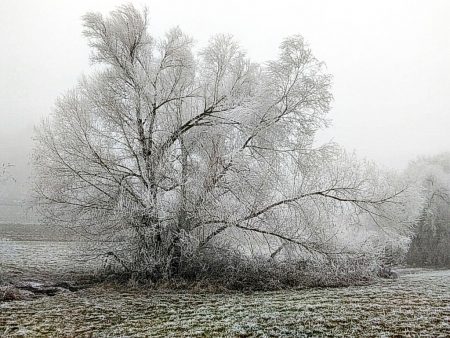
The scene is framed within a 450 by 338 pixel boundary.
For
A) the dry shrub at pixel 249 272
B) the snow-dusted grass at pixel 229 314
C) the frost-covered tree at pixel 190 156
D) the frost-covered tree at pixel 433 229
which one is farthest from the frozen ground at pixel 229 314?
the frost-covered tree at pixel 433 229

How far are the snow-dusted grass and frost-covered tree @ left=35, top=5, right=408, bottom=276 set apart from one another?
8.69 ft

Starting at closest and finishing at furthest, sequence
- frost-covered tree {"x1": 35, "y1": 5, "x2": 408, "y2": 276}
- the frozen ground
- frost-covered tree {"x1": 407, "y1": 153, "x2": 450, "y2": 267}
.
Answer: the frozen ground, frost-covered tree {"x1": 35, "y1": 5, "x2": 408, "y2": 276}, frost-covered tree {"x1": 407, "y1": 153, "x2": 450, "y2": 267}

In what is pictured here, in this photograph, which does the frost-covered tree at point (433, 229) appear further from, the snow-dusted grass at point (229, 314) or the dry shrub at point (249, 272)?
the snow-dusted grass at point (229, 314)

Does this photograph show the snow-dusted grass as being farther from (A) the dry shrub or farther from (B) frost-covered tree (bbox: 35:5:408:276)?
(B) frost-covered tree (bbox: 35:5:408:276)

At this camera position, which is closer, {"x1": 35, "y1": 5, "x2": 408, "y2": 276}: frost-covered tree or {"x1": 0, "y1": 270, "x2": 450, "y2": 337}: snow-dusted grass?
{"x1": 0, "y1": 270, "x2": 450, "y2": 337}: snow-dusted grass

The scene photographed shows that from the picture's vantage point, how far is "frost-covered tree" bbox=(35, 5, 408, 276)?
52.0 ft

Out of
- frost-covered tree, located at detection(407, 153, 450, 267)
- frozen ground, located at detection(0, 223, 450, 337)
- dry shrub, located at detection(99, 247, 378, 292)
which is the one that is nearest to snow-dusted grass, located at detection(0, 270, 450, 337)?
frozen ground, located at detection(0, 223, 450, 337)

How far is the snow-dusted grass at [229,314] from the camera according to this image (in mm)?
9523

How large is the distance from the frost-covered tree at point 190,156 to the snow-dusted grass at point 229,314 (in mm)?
2650

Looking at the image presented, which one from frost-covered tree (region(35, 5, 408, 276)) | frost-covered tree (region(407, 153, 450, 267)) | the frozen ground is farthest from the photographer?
frost-covered tree (region(407, 153, 450, 267))

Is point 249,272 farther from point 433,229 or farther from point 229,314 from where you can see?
point 433,229

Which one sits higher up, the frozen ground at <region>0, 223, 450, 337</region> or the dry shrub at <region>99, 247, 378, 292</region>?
the dry shrub at <region>99, 247, 378, 292</region>

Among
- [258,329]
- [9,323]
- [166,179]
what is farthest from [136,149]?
[258,329]

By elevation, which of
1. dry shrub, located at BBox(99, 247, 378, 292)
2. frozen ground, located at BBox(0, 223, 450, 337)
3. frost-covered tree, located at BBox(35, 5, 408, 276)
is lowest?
frozen ground, located at BBox(0, 223, 450, 337)
